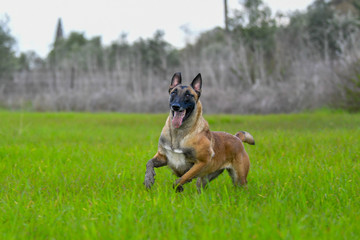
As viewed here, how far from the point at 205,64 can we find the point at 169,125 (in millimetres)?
33114

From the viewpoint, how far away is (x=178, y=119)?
4582 mm

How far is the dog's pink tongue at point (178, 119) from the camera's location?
4566 mm

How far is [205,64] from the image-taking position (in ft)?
122

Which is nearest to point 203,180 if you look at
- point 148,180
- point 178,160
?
point 178,160

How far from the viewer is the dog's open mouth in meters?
4.57

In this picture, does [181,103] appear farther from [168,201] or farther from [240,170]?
[240,170]

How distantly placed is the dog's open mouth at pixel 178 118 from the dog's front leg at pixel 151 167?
0.45 m

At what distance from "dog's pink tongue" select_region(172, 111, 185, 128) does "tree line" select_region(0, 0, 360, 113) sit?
17.6m

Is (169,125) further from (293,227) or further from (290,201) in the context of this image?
(293,227)

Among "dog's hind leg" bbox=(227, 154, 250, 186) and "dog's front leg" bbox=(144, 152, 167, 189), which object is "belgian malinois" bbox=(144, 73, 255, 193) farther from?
"dog's hind leg" bbox=(227, 154, 250, 186)

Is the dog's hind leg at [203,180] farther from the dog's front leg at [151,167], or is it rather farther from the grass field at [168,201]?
the dog's front leg at [151,167]

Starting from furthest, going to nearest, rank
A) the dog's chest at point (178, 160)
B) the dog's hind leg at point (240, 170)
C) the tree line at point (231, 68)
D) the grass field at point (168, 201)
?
the tree line at point (231, 68)
the dog's hind leg at point (240, 170)
the dog's chest at point (178, 160)
the grass field at point (168, 201)

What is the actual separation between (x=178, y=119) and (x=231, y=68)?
100ft

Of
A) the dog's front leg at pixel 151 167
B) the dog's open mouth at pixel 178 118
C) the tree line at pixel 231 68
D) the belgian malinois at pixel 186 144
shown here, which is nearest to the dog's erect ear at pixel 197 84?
the belgian malinois at pixel 186 144
